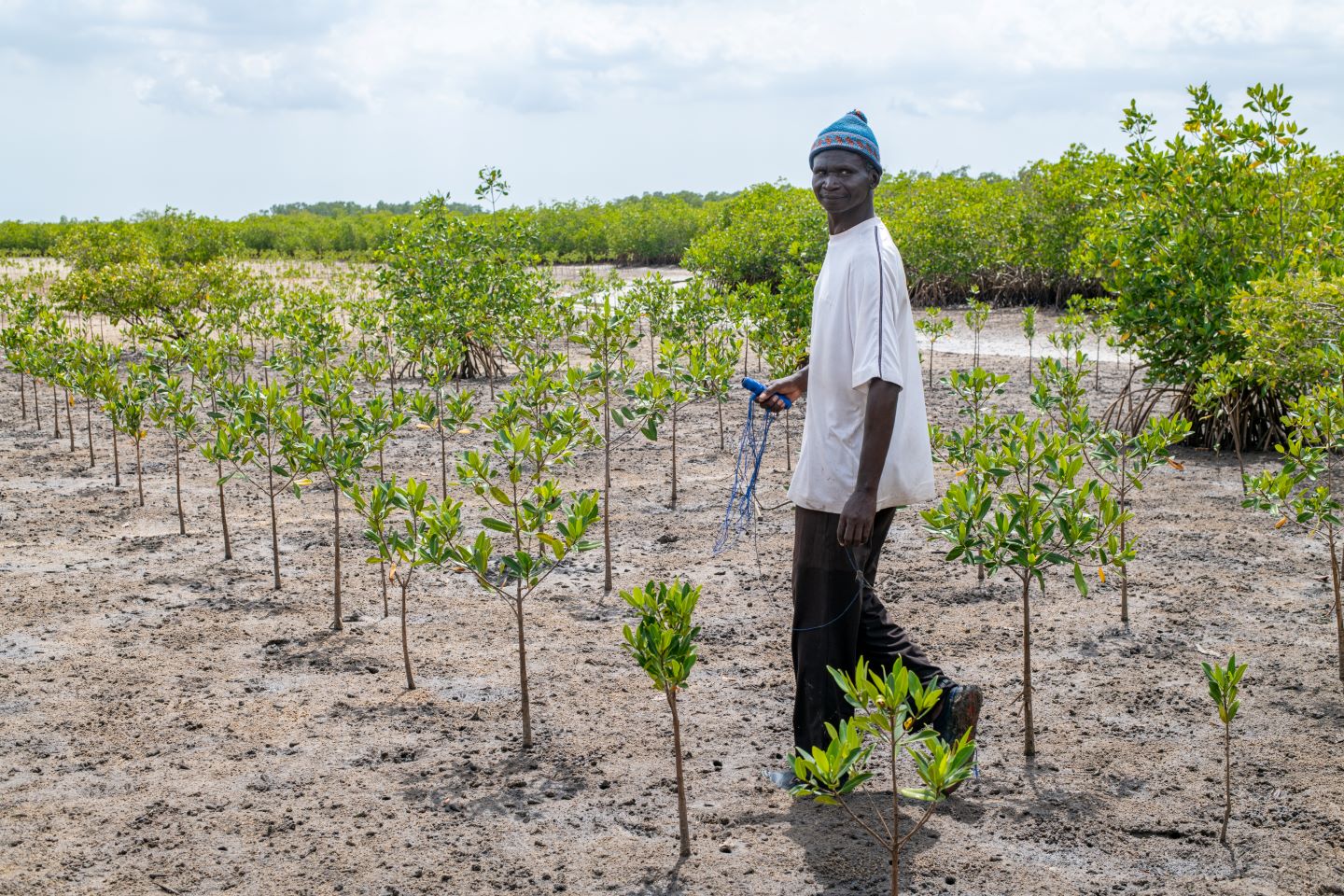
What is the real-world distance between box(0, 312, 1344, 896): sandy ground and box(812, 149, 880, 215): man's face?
69.0 inches

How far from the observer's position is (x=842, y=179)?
129 inches

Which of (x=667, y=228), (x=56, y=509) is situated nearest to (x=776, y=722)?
(x=56, y=509)

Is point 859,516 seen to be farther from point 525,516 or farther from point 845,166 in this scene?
point 525,516

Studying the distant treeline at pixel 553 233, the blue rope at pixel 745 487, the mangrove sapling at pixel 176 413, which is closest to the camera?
the blue rope at pixel 745 487

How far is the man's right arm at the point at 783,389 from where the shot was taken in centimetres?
371

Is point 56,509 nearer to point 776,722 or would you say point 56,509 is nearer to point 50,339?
point 50,339

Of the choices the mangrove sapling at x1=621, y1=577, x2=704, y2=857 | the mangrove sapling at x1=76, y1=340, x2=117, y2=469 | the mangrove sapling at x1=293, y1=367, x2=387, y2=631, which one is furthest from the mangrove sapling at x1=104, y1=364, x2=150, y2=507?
the mangrove sapling at x1=621, y1=577, x2=704, y2=857

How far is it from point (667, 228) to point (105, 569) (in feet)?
94.8

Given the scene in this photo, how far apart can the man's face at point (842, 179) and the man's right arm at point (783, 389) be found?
0.58m

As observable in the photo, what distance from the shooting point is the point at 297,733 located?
4156 mm

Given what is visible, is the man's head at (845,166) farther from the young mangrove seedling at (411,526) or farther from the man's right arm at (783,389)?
the young mangrove seedling at (411,526)

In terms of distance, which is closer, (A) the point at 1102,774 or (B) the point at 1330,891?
(B) the point at 1330,891

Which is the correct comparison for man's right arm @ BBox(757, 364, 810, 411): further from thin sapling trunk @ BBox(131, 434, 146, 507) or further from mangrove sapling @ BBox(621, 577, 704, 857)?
thin sapling trunk @ BBox(131, 434, 146, 507)

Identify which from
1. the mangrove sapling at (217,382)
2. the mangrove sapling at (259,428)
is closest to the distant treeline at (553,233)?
the mangrove sapling at (217,382)
